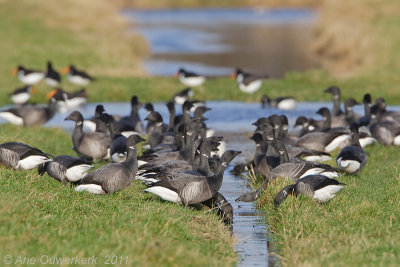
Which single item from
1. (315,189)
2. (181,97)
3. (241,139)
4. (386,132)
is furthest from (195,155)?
(181,97)

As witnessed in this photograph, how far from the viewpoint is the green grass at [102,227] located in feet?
27.9

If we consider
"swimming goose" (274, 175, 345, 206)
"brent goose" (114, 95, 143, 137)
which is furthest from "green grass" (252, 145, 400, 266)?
"brent goose" (114, 95, 143, 137)

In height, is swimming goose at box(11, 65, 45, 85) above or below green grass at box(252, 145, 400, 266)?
below

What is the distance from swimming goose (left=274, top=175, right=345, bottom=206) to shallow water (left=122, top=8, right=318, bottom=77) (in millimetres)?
26299

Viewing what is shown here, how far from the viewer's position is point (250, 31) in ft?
209

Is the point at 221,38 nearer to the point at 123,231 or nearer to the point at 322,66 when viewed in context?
the point at 322,66

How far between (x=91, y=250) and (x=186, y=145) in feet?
23.2

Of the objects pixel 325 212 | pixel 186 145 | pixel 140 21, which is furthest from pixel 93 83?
pixel 140 21

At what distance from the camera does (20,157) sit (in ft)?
41.3

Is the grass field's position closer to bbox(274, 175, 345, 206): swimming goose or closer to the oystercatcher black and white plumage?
bbox(274, 175, 345, 206): swimming goose

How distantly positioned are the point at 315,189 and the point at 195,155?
11.1ft

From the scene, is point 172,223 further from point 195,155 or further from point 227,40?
point 227,40

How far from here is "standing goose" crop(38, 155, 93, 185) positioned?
1236cm

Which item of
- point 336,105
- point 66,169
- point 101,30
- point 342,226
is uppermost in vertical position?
point 66,169
